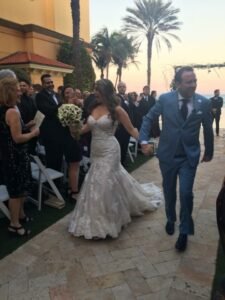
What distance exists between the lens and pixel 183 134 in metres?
3.49

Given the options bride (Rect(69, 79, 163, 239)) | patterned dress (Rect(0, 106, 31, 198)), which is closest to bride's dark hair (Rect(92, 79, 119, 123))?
bride (Rect(69, 79, 163, 239))

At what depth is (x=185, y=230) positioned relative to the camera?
361 cm

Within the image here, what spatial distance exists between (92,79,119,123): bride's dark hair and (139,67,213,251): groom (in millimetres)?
436

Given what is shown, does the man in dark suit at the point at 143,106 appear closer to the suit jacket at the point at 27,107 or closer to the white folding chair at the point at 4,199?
the suit jacket at the point at 27,107

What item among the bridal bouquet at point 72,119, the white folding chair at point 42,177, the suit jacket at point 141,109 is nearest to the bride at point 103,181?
the bridal bouquet at point 72,119

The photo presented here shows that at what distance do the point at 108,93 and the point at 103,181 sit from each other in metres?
1.03

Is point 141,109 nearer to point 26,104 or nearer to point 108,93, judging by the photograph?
point 26,104

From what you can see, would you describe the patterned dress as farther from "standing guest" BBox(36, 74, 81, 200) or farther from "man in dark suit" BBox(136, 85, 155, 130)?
"man in dark suit" BBox(136, 85, 155, 130)

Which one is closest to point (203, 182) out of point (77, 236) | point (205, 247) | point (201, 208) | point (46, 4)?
point (201, 208)

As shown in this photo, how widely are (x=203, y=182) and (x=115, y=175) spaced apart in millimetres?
2821

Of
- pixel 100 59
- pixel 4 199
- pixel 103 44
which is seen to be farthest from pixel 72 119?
pixel 103 44

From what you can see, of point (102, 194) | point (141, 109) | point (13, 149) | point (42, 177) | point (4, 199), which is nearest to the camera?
point (13, 149)

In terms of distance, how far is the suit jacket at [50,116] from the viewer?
5246mm

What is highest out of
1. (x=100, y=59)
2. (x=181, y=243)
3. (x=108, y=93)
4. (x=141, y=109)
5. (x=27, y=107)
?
(x=100, y=59)
